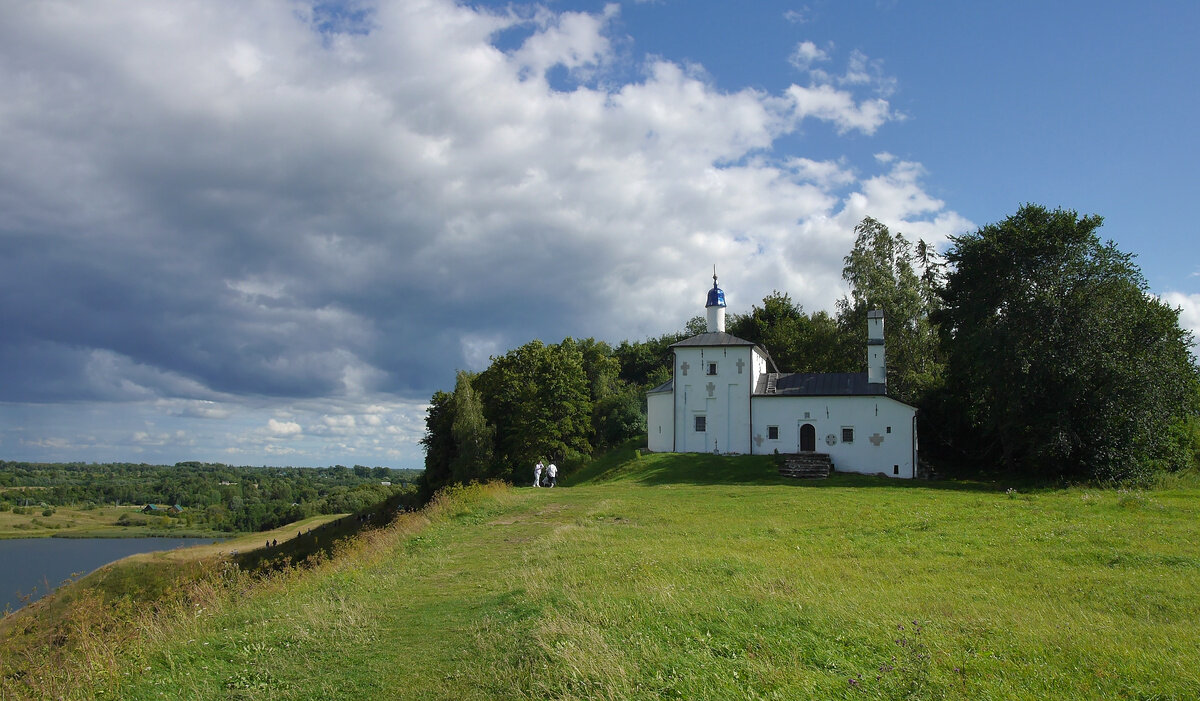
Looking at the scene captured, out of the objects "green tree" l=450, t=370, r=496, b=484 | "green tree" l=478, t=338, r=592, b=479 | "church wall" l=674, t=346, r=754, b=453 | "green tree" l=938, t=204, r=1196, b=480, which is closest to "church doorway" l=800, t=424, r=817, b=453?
"church wall" l=674, t=346, r=754, b=453

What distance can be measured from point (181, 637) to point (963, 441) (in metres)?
39.6

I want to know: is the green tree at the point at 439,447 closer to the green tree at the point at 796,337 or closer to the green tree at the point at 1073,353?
the green tree at the point at 796,337

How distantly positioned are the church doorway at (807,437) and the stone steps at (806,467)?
5.98 feet

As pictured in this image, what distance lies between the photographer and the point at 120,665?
8.51m

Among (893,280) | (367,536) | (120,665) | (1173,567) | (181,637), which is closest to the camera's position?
(120,665)

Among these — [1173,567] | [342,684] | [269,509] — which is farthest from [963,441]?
[269,509]

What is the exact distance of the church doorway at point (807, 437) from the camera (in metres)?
38.6

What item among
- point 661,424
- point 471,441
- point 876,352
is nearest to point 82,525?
point 471,441

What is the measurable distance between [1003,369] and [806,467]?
9699 mm

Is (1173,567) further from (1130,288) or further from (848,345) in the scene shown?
(848,345)

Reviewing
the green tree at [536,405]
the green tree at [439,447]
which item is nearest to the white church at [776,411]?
the green tree at [536,405]

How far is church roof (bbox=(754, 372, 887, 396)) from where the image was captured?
124ft

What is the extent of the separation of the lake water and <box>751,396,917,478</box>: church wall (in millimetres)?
37537

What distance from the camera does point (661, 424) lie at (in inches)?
1618
